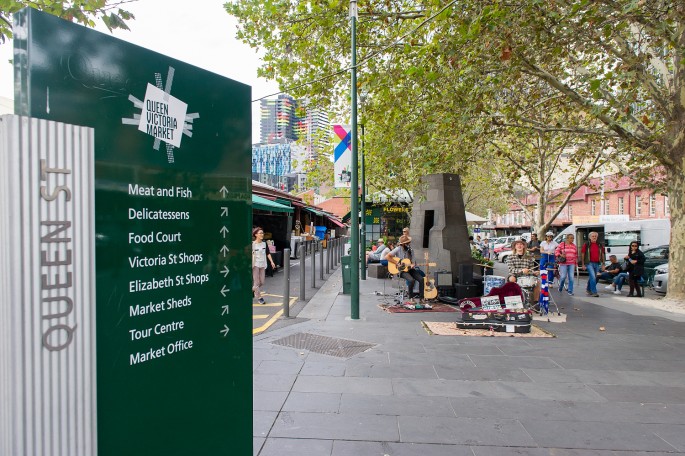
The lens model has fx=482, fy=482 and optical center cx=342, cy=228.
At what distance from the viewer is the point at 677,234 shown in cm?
1186

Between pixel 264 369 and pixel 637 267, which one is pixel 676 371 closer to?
pixel 264 369

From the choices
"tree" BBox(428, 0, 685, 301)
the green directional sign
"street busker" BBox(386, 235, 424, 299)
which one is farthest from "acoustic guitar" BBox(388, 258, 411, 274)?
the green directional sign

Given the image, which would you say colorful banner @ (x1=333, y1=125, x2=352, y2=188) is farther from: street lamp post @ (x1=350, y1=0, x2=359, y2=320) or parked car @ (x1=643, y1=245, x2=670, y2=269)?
parked car @ (x1=643, y1=245, x2=670, y2=269)

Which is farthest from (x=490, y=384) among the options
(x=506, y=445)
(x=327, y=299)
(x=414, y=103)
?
(x=414, y=103)

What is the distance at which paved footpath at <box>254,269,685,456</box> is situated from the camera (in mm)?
3887

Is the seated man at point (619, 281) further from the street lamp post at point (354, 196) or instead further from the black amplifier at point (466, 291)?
the street lamp post at point (354, 196)

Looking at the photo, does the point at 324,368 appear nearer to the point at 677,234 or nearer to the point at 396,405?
the point at 396,405

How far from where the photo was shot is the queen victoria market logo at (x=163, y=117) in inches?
82.6

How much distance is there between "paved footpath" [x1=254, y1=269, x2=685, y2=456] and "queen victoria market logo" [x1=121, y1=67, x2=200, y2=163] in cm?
258

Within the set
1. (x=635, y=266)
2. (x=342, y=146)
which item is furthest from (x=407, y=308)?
(x=635, y=266)

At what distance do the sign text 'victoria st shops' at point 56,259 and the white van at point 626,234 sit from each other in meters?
22.6

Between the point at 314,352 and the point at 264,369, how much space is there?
1031 millimetres

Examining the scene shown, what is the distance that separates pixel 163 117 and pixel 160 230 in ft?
1.71

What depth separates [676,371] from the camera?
601 cm
